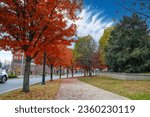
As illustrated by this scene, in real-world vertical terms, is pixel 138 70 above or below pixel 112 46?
below

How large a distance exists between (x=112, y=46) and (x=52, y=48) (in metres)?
32.3

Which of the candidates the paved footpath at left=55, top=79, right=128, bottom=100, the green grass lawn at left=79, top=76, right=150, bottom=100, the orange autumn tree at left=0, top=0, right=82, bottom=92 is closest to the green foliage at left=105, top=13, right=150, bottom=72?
the green grass lawn at left=79, top=76, right=150, bottom=100

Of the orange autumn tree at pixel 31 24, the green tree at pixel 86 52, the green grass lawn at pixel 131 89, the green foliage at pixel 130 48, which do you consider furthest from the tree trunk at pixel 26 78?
the green tree at pixel 86 52

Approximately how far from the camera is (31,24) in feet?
61.6

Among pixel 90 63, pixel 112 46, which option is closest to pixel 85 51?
pixel 90 63

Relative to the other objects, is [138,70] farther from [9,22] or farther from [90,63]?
[9,22]

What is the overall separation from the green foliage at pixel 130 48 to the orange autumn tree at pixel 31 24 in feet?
89.1

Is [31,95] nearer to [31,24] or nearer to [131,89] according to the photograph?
[31,24]

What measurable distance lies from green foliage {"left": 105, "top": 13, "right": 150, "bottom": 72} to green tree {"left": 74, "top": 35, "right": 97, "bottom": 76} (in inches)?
304

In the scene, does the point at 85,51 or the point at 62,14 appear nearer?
the point at 62,14

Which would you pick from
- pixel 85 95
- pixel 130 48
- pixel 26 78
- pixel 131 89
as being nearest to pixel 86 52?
pixel 130 48

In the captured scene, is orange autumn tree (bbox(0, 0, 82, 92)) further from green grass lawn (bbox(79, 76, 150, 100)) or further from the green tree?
the green tree

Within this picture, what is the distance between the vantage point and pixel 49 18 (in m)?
18.9

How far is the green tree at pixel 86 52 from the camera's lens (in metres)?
60.1
